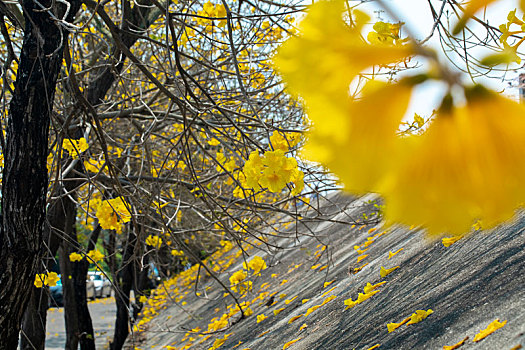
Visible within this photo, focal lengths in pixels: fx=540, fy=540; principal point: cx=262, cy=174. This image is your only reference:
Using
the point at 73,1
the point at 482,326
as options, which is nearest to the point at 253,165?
the point at 482,326

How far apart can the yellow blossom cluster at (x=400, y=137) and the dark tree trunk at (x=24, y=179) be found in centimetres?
280

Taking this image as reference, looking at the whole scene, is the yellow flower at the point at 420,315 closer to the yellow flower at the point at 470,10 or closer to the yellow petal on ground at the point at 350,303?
the yellow petal on ground at the point at 350,303

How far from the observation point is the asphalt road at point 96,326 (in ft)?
53.7

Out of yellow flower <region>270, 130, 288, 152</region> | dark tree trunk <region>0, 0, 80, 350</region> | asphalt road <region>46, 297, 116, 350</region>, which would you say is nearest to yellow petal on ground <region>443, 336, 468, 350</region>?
yellow flower <region>270, 130, 288, 152</region>

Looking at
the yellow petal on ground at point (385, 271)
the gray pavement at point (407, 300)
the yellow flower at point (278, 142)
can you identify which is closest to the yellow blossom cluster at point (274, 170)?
the gray pavement at point (407, 300)

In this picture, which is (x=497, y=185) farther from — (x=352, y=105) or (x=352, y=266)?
(x=352, y=266)

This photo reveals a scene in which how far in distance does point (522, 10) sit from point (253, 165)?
157 cm

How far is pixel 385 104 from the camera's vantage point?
362mm

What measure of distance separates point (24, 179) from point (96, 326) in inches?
736

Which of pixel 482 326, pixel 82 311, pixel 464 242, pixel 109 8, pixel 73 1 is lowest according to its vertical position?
pixel 482 326

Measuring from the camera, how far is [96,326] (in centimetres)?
2011

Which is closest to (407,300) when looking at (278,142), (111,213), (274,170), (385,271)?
(385,271)

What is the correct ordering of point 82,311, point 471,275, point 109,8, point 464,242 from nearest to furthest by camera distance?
point 471,275, point 464,242, point 109,8, point 82,311

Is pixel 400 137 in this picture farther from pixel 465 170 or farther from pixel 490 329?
pixel 490 329
